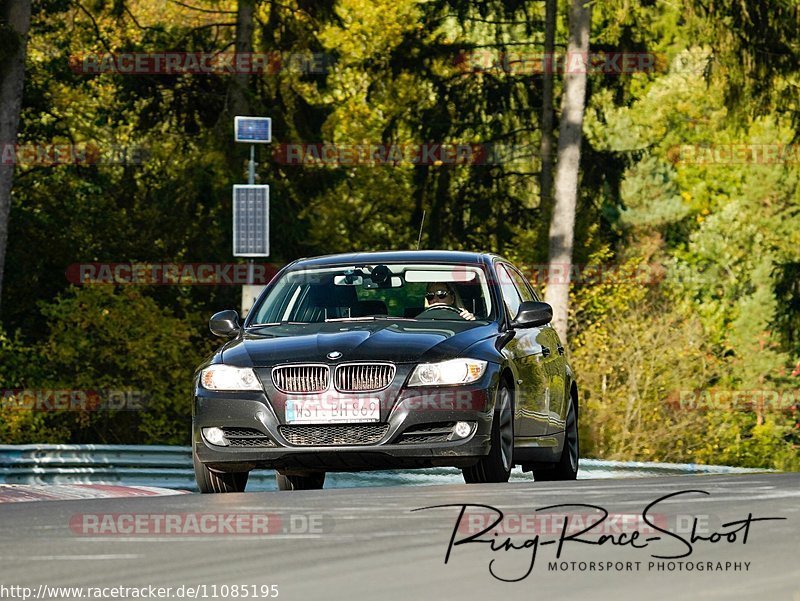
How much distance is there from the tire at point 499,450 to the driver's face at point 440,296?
1.10 meters

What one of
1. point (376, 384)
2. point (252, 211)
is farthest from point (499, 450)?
point (252, 211)

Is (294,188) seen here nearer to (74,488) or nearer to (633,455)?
(633,455)

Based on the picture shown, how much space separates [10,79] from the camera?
30.4 meters

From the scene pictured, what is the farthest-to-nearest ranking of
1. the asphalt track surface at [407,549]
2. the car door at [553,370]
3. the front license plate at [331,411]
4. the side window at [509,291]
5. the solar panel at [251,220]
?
the solar panel at [251,220], the car door at [553,370], the side window at [509,291], the front license plate at [331,411], the asphalt track surface at [407,549]

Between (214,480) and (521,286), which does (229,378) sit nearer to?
Result: (214,480)

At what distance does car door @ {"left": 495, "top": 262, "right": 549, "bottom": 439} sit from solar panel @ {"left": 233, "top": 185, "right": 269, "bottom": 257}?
9.46 metres

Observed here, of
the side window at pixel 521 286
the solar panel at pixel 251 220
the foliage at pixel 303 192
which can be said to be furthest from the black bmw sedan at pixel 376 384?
the foliage at pixel 303 192

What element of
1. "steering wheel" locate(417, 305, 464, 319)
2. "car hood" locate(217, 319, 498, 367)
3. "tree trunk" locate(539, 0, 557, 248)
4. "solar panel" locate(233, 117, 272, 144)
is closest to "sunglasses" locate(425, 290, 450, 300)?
"steering wheel" locate(417, 305, 464, 319)

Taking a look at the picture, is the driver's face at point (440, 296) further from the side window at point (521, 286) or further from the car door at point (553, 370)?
the side window at point (521, 286)

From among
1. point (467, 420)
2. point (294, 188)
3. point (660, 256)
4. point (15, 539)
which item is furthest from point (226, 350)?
point (660, 256)

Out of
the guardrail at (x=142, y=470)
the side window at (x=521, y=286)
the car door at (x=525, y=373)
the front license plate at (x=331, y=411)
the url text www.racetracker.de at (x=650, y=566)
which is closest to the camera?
the url text www.racetracker.de at (x=650, y=566)

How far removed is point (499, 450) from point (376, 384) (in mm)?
1038

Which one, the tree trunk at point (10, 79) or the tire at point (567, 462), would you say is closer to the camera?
the tire at point (567, 462)

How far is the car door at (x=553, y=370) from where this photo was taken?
46.0 feet
